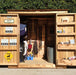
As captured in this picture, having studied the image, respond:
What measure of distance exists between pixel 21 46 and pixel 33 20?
7.43 feet

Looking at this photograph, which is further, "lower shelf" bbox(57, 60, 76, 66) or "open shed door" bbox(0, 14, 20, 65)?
"open shed door" bbox(0, 14, 20, 65)

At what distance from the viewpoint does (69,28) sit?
6691 mm

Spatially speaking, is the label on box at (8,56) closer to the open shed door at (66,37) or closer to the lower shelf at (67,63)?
the open shed door at (66,37)

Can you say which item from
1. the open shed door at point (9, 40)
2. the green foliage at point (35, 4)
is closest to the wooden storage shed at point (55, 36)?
the open shed door at point (9, 40)

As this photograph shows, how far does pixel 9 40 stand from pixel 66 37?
3173mm

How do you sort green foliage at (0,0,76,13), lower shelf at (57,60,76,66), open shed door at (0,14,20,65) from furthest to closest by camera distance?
green foliage at (0,0,76,13)
open shed door at (0,14,20,65)
lower shelf at (57,60,76,66)

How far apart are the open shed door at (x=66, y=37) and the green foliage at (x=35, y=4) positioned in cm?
587

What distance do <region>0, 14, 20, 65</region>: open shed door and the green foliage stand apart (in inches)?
235

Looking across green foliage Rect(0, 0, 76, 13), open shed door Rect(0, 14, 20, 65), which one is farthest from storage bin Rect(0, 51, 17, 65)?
green foliage Rect(0, 0, 76, 13)

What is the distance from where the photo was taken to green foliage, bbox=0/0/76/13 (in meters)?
12.3

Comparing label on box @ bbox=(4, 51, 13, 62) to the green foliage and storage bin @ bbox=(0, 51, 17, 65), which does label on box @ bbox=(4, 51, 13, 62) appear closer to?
storage bin @ bbox=(0, 51, 17, 65)

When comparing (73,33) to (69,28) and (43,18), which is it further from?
(43,18)

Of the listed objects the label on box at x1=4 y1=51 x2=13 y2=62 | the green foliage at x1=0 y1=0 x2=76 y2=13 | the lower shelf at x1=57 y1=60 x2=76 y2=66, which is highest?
the green foliage at x1=0 y1=0 x2=76 y2=13

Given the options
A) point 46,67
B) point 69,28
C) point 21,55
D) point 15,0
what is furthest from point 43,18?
point 15,0
